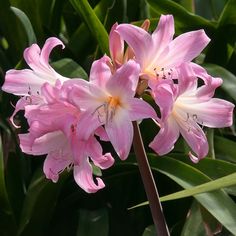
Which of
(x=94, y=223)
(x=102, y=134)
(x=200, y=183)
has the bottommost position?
(x=94, y=223)

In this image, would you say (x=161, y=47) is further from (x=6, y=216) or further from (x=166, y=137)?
(x=6, y=216)

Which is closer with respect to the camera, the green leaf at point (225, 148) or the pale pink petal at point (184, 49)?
the pale pink petal at point (184, 49)

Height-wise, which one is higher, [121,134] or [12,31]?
[121,134]

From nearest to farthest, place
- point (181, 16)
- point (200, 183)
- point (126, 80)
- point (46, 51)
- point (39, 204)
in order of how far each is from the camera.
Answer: point (126, 80), point (46, 51), point (200, 183), point (39, 204), point (181, 16)

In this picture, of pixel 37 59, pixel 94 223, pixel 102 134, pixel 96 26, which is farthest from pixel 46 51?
pixel 94 223

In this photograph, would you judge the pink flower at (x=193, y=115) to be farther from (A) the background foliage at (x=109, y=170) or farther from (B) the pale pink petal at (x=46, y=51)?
(A) the background foliage at (x=109, y=170)

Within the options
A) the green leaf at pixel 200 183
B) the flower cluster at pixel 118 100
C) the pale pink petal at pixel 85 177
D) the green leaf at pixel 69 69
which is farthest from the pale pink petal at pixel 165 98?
the green leaf at pixel 69 69

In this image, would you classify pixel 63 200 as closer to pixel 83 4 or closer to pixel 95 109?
pixel 83 4
